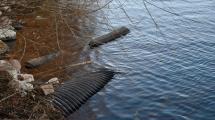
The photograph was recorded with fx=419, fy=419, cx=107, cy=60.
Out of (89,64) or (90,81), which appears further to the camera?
(89,64)

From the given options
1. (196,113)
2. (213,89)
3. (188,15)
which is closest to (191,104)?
(196,113)

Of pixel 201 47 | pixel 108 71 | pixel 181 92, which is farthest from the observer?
pixel 201 47

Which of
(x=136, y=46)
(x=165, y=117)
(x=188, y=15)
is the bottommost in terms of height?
(x=165, y=117)

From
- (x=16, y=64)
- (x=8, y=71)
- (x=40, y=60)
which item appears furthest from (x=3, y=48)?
(x=8, y=71)

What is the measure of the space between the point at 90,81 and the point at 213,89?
3.55m

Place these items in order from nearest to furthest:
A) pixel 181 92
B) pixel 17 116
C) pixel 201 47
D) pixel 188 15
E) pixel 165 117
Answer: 1. pixel 17 116
2. pixel 165 117
3. pixel 181 92
4. pixel 201 47
5. pixel 188 15

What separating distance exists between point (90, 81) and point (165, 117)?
2.69m

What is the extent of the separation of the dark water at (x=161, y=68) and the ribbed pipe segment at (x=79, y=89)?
0.26 m

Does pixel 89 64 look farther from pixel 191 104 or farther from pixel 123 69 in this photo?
pixel 191 104

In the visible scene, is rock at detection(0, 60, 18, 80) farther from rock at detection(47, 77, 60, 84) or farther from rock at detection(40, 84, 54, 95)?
rock at detection(47, 77, 60, 84)

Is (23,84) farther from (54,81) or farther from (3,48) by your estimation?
(3,48)

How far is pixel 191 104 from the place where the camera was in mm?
11133

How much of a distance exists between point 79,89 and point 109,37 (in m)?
4.76

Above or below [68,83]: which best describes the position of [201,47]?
above
